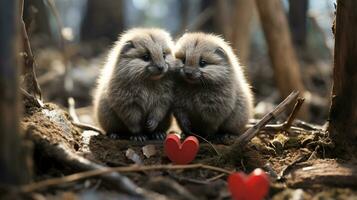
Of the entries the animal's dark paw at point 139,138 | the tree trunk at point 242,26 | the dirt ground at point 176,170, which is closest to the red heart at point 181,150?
the dirt ground at point 176,170

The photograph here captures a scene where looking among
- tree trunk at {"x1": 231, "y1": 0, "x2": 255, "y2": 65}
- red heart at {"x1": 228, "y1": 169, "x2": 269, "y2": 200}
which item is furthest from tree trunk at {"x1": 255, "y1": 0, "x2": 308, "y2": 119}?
red heart at {"x1": 228, "y1": 169, "x2": 269, "y2": 200}

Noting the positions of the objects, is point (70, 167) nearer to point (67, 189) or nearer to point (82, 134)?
point (67, 189)

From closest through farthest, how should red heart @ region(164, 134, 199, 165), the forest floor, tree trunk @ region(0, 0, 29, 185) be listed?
tree trunk @ region(0, 0, 29, 185), the forest floor, red heart @ region(164, 134, 199, 165)

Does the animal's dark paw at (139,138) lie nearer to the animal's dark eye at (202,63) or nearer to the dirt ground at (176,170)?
the dirt ground at (176,170)

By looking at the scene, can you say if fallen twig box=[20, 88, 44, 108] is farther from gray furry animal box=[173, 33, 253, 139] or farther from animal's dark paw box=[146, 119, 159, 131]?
gray furry animal box=[173, 33, 253, 139]

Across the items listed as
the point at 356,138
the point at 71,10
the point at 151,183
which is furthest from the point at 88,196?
the point at 71,10

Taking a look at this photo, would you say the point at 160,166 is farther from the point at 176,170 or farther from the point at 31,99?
the point at 31,99
